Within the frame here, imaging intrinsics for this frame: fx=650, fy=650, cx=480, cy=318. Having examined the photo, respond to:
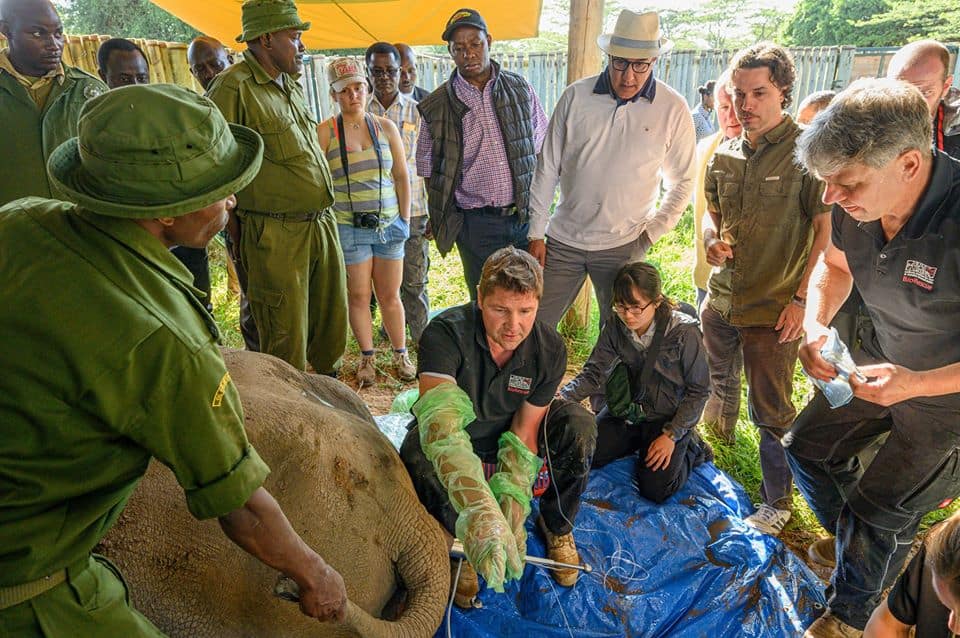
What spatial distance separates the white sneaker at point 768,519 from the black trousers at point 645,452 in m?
0.37

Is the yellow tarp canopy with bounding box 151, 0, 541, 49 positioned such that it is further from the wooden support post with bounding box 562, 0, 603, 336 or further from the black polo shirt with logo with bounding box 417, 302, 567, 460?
the black polo shirt with logo with bounding box 417, 302, 567, 460

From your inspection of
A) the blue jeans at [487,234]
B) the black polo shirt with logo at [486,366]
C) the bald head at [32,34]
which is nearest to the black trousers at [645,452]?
the black polo shirt with logo at [486,366]

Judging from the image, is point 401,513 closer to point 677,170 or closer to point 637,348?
point 637,348

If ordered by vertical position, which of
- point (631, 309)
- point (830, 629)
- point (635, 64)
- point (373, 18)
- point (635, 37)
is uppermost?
point (373, 18)

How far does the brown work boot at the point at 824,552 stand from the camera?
3012mm

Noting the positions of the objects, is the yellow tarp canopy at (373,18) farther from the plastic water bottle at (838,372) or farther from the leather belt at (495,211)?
the plastic water bottle at (838,372)

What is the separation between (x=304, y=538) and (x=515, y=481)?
3.08ft

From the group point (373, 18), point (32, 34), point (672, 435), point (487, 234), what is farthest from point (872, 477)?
point (373, 18)

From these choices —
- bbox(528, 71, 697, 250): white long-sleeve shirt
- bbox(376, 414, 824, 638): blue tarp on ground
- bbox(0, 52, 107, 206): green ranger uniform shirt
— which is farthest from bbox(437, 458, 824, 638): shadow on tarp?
bbox(0, 52, 107, 206): green ranger uniform shirt

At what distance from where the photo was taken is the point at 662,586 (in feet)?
9.18

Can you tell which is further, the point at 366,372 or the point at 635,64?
the point at 366,372

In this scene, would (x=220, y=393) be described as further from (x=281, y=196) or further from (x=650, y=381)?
(x=650, y=381)

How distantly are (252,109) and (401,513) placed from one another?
2208 millimetres

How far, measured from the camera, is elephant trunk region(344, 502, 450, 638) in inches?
84.2
